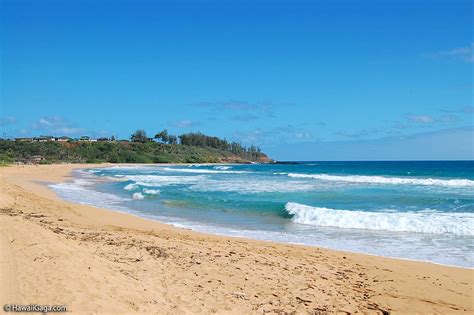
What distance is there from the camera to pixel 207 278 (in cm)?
695

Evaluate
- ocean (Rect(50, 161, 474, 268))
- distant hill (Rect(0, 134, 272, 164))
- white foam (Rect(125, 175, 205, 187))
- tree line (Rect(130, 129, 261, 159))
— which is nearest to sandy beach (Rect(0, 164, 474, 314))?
ocean (Rect(50, 161, 474, 268))

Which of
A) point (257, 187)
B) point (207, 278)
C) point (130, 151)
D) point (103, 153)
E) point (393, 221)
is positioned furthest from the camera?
point (130, 151)

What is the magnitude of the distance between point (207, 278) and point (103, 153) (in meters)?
108

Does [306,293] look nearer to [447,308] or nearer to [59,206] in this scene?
[447,308]

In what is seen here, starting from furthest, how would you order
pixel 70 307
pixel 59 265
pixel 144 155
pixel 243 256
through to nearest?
pixel 144 155 < pixel 243 256 < pixel 59 265 < pixel 70 307

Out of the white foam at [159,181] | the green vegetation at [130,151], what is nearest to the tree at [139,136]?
the green vegetation at [130,151]

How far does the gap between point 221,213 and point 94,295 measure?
12.2m

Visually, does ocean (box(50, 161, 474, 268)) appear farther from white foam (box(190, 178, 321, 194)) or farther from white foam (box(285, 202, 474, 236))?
white foam (box(190, 178, 321, 194))

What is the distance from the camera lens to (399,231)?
→ 1303cm

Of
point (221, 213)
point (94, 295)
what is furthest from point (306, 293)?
point (221, 213)

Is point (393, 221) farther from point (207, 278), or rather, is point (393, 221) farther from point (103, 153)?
point (103, 153)

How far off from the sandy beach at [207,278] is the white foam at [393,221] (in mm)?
4464

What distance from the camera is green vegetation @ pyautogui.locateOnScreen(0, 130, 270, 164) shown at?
90.6m

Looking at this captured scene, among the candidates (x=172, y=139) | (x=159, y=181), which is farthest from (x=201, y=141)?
(x=159, y=181)
